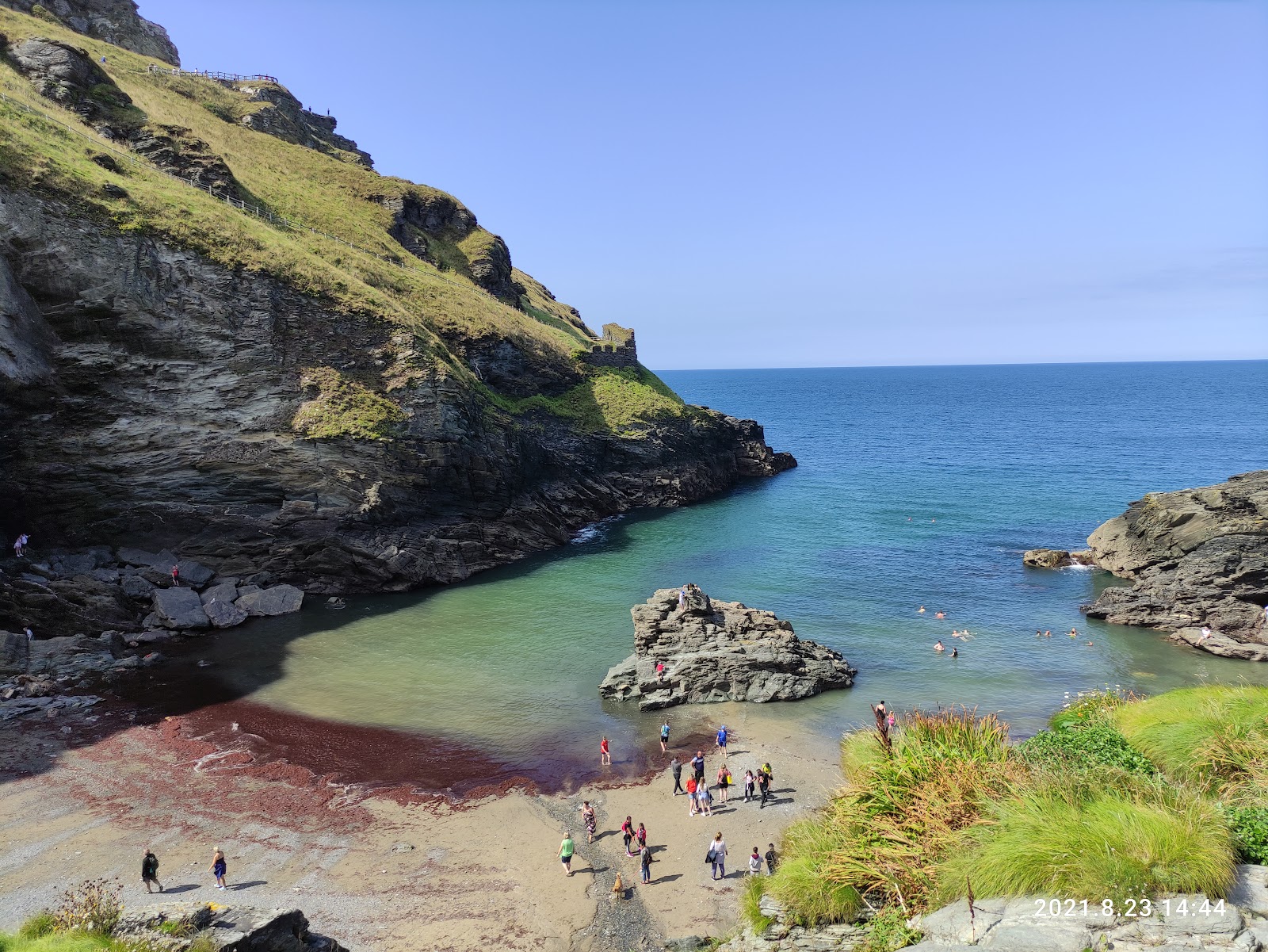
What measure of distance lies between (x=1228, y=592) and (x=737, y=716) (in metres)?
32.3

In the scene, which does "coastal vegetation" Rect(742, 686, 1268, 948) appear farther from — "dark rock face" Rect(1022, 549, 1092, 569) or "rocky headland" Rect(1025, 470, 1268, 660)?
"dark rock face" Rect(1022, 549, 1092, 569)

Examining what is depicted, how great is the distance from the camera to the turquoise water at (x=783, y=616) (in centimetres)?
3416

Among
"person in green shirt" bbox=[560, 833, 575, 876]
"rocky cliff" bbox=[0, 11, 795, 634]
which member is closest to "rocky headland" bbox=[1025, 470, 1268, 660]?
"person in green shirt" bbox=[560, 833, 575, 876]

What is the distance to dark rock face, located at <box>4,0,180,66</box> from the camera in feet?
294

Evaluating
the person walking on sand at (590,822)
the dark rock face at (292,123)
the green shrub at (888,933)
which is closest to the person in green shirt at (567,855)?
the person walking on sand at (590,822)

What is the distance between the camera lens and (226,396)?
47.5 metres

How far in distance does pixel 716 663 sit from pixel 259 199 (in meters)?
65.6

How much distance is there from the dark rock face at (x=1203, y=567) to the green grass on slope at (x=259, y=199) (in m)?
56.4

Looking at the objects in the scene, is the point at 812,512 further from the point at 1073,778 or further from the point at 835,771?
the point at 1073,778

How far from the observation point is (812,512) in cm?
7406

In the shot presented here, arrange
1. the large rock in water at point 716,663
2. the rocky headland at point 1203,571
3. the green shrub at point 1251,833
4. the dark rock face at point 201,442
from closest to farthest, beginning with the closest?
the green shrub at point 1251,833, the large rock in water at point 716,663, the rocky headland at point 1203,571, the dark rock face at point 201,442

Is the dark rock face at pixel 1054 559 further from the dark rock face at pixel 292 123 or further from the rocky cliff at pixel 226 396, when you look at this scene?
the dark rock face at pixel 292 123

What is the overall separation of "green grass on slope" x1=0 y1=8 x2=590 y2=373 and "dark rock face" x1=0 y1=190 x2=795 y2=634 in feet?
6.60

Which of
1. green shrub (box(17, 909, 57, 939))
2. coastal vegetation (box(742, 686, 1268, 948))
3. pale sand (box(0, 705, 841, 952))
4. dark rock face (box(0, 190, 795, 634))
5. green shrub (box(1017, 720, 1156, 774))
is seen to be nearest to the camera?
coastal vegetation (box(742, 686, 1268, 948))
